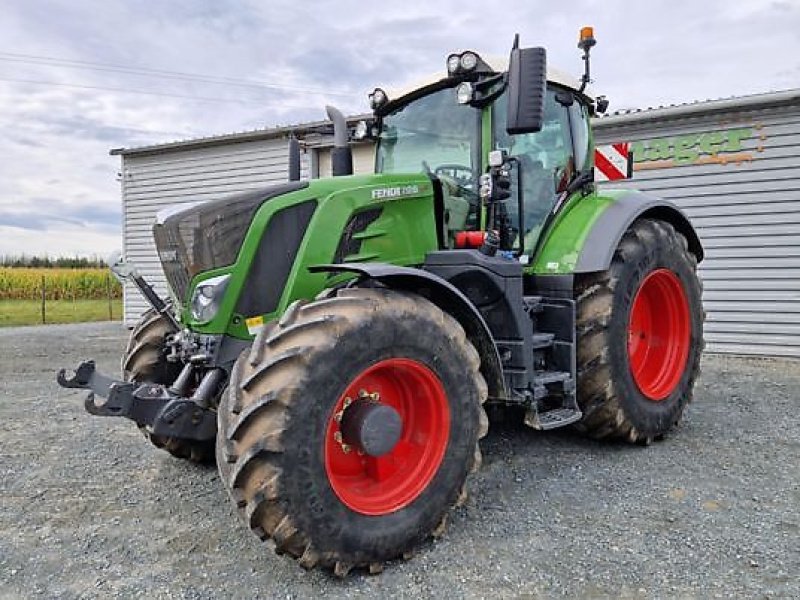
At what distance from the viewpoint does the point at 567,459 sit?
4434 mm

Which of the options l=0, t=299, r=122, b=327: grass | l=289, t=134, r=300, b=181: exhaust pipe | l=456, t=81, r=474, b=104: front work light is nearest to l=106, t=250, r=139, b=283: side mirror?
l=289, t=134, r=300, b=181: exhaust pipe

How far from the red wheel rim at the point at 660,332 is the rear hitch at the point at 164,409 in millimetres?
3148

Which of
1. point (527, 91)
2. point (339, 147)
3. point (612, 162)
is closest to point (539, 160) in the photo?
point (527, 91)

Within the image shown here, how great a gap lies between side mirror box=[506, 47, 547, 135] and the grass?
631 inches

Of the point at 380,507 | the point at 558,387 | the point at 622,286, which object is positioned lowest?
the point at 380,507

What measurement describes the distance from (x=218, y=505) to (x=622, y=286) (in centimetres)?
283

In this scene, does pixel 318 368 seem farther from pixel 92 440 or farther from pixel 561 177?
pixel 92 440

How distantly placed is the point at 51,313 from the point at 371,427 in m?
19.4

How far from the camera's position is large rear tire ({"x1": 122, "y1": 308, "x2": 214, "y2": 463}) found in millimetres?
4180

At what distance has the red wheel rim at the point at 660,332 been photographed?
16.4 ft

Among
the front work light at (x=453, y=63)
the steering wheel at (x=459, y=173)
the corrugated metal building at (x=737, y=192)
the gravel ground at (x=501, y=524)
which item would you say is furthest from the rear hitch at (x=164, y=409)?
the corrugated metal building at (x=737, y=192)

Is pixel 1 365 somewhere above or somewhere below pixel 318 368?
below

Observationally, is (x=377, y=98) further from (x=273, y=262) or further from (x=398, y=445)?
(x=398, y=445)

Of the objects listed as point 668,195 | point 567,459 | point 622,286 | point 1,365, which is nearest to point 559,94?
point 622,286
